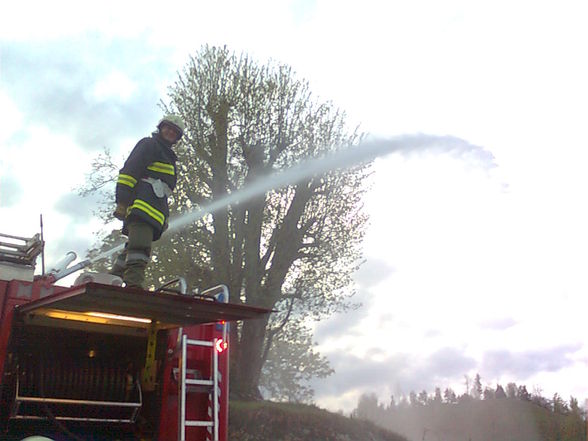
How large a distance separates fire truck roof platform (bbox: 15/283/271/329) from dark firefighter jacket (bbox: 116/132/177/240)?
2.31 ft

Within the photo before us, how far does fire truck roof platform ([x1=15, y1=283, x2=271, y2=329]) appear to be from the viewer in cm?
375

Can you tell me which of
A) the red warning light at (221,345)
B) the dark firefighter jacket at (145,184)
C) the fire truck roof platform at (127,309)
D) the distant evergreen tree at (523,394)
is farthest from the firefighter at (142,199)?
the distant evergreen tree at (523,394)

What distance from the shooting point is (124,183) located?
15.3 feet

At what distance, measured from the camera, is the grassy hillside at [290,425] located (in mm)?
13617

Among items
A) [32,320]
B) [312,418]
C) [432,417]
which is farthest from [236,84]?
[32,320]

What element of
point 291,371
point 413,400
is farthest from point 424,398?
point 291,371

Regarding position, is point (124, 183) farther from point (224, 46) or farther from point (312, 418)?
point (224, 46)

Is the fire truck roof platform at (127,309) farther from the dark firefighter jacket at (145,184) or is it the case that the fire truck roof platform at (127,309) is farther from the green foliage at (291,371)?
the green foliage at (291,371)

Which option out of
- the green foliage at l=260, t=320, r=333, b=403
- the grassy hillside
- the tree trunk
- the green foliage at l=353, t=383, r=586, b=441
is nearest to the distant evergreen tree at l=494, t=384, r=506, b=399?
the green foliage at l=353, t=383, r=586, b=441

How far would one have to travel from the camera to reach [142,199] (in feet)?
15.2

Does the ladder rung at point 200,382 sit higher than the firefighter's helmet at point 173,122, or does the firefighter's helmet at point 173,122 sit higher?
the firefighter's helmet at point 173,122

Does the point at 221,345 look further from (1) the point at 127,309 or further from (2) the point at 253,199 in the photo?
(2) the point at 253,199

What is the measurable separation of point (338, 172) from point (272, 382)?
1511 centimetres

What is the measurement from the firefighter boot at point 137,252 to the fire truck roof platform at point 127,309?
0.95 ft
